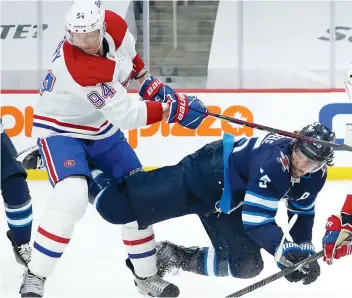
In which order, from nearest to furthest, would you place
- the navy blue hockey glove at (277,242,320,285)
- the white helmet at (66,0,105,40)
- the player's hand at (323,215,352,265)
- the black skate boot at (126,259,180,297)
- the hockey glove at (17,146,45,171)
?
the navy blue hockey glove at (277,242,320,285) → the player's hand at (323,215,352,265) → the white helmet at (66,0,105,40) → the black skate boot at (126,259,180,297) → the hockey glove at (17,146,45,171)

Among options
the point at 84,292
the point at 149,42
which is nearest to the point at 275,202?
the point at 84,292

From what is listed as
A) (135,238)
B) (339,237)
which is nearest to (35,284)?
(135,238)

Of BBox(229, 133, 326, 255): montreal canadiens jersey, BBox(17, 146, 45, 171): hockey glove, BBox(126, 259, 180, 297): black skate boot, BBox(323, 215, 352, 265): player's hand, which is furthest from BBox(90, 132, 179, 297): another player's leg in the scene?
BBox(323, 215, 352, 265): player's hand

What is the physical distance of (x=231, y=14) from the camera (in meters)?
6.60

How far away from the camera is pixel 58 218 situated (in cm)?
304

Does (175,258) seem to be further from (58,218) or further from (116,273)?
(58,218)

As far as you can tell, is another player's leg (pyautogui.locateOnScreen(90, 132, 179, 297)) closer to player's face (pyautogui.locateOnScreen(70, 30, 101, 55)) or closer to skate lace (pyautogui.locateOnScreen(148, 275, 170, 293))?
skate lace (pyautogui.locateOnScreen(148, 275, 170, 293))

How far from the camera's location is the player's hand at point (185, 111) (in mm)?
3258

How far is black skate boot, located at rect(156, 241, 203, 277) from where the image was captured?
338 centimetres

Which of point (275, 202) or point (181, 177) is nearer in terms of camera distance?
point (275, 202)

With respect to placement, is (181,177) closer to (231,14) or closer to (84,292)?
(84,292)

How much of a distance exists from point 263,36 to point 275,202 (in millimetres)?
3767

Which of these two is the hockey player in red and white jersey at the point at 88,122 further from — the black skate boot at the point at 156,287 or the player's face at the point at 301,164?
the player's face at the point at 301,164

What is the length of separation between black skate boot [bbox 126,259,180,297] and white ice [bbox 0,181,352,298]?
6 centimetres
